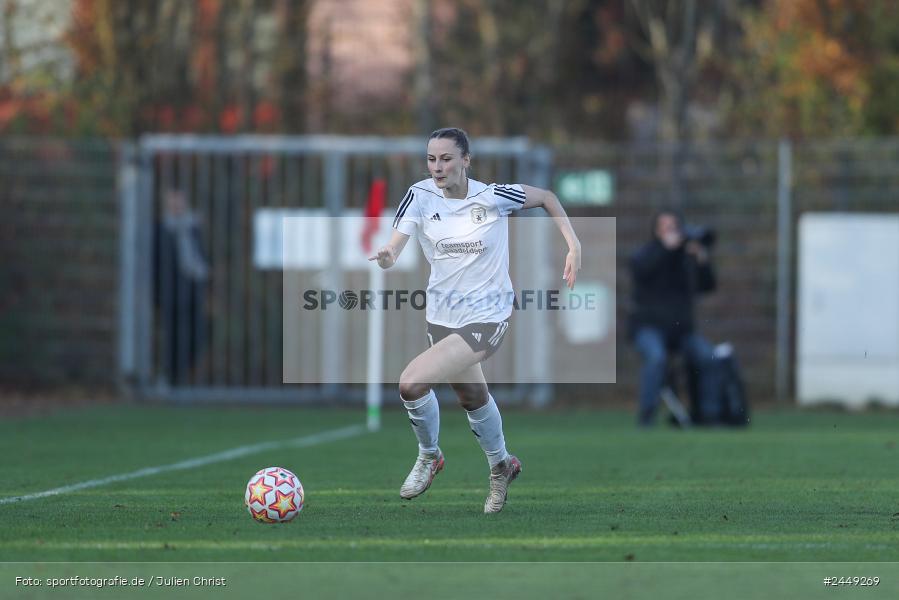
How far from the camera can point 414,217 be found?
9133 millimetres

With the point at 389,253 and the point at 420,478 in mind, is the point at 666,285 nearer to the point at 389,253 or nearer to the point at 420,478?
the point at 420,478

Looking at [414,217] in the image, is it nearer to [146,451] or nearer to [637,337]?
[146,451]

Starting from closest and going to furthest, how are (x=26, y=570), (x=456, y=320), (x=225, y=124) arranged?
(x=26, y=570), (x=456, y=320), (x=225, y=124)

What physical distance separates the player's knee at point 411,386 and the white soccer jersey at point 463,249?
33 centimetres

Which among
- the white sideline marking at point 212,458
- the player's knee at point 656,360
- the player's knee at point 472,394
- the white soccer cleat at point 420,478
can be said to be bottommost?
the white sideline marking at point 212,458

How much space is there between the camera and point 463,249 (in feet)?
29.6

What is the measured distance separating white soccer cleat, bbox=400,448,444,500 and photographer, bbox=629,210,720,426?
26.0ft

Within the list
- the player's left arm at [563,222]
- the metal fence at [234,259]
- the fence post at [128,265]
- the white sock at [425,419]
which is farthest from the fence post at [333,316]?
the white sock at [425,419]

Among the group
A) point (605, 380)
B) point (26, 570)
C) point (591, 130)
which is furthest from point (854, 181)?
point (26, 570)

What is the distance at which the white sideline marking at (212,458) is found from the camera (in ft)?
32.4

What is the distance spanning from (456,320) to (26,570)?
9.78 ft

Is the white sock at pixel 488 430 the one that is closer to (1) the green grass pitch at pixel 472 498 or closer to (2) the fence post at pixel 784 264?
(1) the green grass pitch at pixel 472 498

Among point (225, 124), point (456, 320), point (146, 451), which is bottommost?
point (146, 451)

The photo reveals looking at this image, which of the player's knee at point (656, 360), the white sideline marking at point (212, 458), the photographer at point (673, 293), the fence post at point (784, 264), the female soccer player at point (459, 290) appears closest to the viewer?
the female soccer player at point (459, 290)
